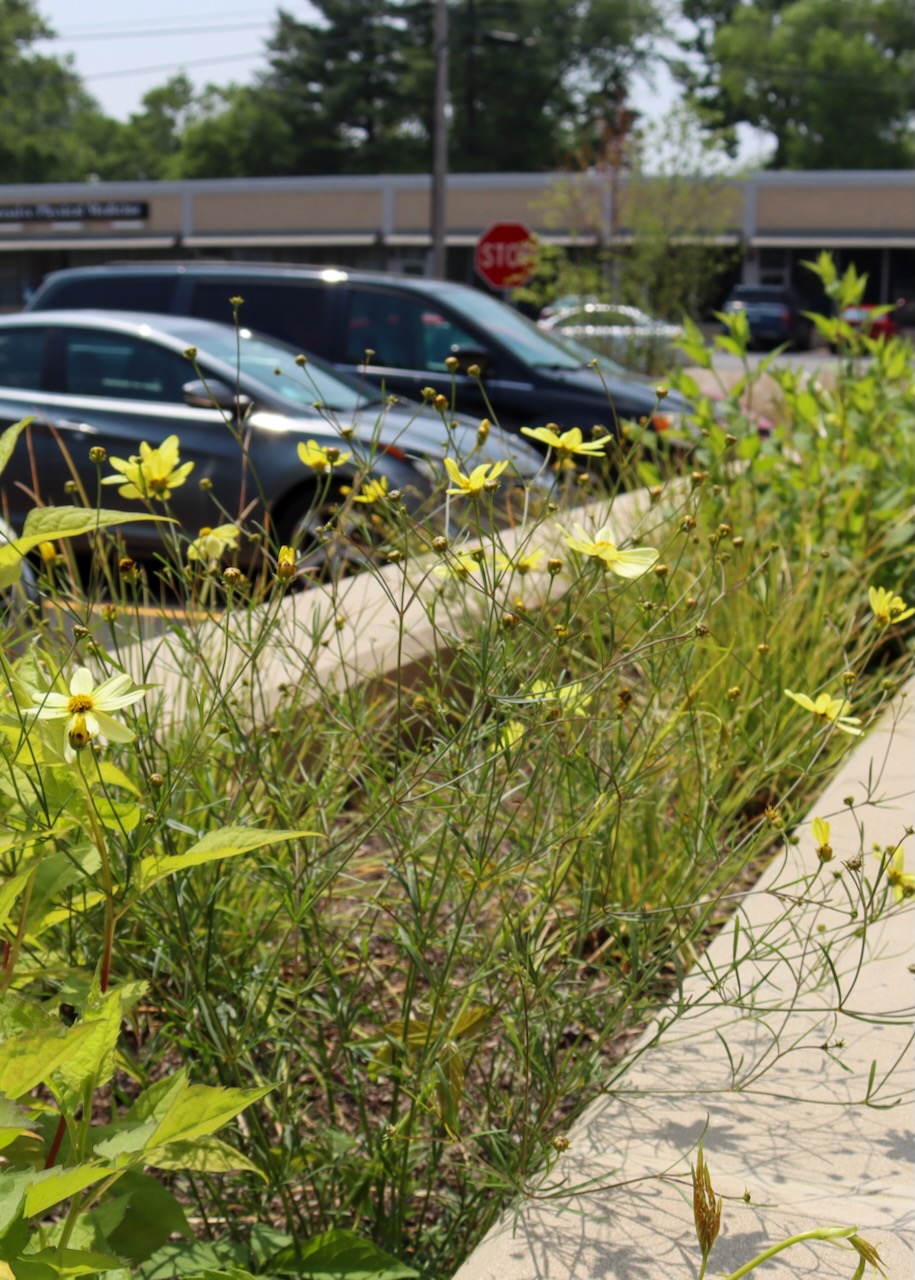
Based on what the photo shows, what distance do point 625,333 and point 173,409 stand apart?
12482 millimetres

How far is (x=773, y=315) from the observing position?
3853 centimetres

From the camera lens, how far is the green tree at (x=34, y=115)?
8044 cm

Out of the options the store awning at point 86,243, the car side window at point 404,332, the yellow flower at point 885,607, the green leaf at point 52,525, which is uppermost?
the store awning at point 86,243

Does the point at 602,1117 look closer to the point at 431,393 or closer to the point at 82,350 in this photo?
the point at 431,393

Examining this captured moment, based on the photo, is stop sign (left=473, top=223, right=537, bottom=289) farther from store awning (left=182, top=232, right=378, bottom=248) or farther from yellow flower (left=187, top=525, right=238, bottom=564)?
store awning (left=182, top=232, right=378, bottom=248)

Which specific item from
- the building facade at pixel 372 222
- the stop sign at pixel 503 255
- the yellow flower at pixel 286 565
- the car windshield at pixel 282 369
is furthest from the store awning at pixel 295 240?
the yellow flower at pixel 286 565

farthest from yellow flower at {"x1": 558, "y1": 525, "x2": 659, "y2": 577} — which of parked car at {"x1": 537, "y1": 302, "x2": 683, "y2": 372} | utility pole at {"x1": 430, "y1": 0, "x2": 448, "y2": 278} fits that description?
utility pole at {"x1": 430, "y1": 0, "x2": 448, "y2": 278}

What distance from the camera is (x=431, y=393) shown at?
2.15 metres

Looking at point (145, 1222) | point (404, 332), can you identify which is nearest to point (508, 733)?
point (145, 1222)

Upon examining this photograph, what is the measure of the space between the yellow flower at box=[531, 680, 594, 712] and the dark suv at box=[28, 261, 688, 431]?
7.30m

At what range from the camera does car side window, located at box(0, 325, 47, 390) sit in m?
8.73

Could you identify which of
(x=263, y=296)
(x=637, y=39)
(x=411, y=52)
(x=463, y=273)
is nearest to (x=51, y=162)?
(x=411, y=52)

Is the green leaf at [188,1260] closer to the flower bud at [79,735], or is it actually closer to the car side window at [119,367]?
the flower bud at [79,735]

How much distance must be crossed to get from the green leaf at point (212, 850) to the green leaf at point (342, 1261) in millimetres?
518
